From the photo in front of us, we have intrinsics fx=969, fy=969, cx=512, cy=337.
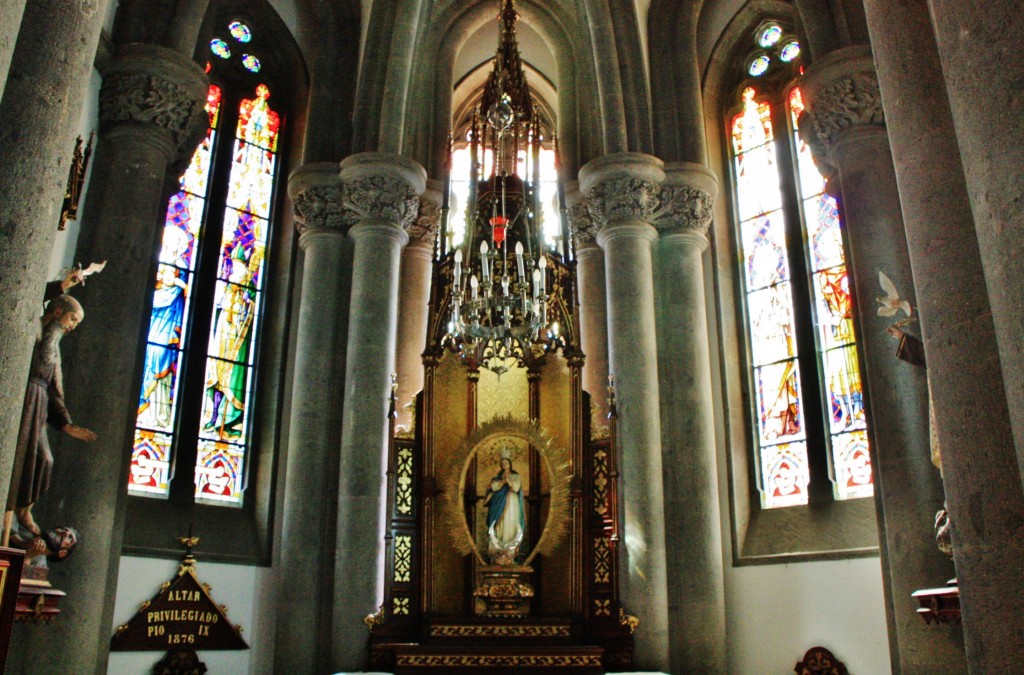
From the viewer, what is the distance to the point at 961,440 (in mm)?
5180

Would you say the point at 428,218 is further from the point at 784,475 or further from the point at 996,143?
the point at 996,143

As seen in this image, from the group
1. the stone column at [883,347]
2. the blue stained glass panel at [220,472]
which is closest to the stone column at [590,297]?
the stone column at [883,347]

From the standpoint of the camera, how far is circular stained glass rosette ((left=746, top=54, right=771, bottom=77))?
47.1 ft

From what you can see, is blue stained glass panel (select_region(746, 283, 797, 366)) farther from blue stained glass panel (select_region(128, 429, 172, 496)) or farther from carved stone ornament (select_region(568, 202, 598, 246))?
blue stained glass panel (select_region(128, 429, 172, 496))

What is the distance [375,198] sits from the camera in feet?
39.7

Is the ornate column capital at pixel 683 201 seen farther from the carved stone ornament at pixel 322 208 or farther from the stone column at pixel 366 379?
the carved stone ornament at pixel 322 208

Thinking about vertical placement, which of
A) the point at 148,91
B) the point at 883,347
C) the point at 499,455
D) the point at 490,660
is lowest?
the point at 490,660

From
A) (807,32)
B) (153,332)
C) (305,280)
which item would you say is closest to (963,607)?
(807,32)

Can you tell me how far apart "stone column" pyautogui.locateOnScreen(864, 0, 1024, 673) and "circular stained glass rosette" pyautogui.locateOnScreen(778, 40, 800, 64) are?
7.76m

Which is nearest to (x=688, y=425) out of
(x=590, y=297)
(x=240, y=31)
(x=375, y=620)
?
(x=590, y=297)

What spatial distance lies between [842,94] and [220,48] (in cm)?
883

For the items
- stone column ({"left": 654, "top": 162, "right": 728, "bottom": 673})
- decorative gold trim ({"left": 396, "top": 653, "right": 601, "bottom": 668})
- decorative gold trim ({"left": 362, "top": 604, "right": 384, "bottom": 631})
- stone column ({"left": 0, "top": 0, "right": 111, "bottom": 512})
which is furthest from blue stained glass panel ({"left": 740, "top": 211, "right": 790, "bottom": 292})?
stone column ({"left": 0, "top": 0, "right": 111, "bottom": 512})

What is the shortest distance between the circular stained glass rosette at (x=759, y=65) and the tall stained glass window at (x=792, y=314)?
0.67 feet

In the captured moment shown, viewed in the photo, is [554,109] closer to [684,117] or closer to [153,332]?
[684,117]
